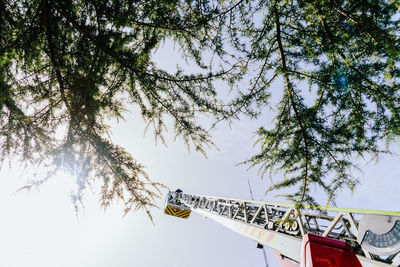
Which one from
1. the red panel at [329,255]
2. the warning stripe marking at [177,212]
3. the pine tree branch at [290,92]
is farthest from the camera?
the warning stripe marking at [177,212]

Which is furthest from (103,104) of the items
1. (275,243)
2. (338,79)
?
(275,243)

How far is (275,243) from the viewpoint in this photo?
399 cm

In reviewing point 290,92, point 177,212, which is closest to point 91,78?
point 290,92

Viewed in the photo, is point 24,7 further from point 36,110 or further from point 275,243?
point 275,243

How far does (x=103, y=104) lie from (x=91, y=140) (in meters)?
0.73

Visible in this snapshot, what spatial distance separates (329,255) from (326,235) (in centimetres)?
340

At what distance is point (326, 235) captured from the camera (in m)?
3.50

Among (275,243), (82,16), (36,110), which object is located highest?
(82,16)

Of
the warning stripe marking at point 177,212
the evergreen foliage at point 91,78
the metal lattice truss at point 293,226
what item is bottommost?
the warning stripe marking at point 177,212

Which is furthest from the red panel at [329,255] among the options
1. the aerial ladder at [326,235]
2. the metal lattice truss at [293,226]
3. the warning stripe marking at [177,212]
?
the warning stripe marking at [177,212]

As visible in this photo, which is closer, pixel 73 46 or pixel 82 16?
pixel 82 16

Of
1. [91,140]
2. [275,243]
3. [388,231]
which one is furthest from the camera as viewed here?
[275,243]

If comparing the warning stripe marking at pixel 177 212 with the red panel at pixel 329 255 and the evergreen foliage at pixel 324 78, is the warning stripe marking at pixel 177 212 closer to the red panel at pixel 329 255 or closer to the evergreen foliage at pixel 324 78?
the evergreen foliage at pixel 324 78

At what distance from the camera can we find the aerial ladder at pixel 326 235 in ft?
3.08
